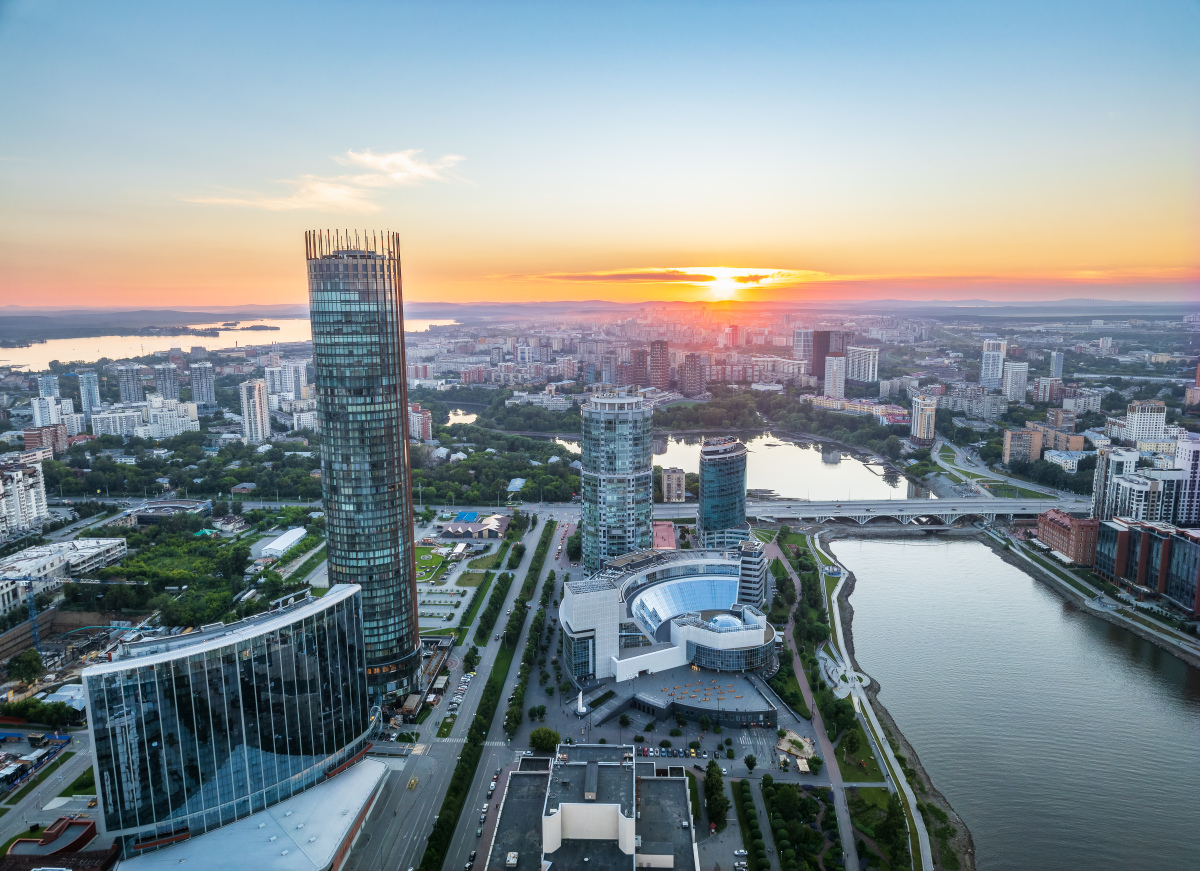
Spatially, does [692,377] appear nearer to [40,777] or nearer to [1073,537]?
[1073,537]

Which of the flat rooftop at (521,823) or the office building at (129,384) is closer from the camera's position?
the flat rooftop at (521,823)

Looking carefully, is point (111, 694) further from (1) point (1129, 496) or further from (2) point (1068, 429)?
(2) point (1068, 429)

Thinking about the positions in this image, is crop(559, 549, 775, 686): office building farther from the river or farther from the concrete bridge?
A: the river

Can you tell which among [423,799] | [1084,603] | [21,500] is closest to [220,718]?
[423,799]

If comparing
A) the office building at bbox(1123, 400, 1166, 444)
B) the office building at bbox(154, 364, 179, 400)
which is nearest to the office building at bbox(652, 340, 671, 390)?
the office building at bbox(154, 364, 179, 400)

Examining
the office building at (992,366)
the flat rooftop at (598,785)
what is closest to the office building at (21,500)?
the flat rooftop at (598,785)

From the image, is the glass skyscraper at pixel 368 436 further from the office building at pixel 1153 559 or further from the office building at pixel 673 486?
the office building at pixel 1153 559

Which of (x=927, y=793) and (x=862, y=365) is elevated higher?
(x=862, y=365)
